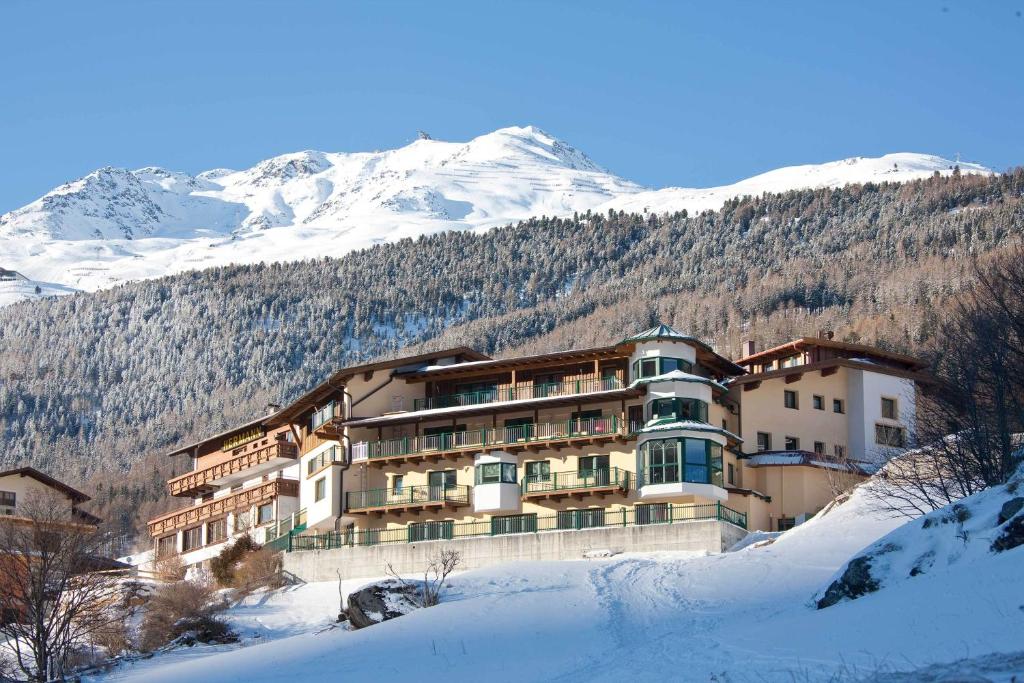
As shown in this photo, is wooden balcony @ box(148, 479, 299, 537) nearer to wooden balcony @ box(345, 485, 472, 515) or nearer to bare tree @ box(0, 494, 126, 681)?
wooden balcony @ box(345, 485, 472, 515)

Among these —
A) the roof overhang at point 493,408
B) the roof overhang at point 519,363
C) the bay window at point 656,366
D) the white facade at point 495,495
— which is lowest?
the white facade at point 495,495

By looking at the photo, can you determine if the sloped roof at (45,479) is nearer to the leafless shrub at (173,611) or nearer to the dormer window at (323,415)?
the dormer window at (323,415)

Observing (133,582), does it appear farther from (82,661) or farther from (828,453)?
(828,453)

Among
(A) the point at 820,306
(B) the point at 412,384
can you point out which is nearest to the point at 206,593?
(B) the point at 412,384

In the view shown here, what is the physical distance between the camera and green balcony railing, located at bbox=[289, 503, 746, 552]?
198ft

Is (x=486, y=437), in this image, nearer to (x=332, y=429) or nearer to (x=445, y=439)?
(x=445, y=439)

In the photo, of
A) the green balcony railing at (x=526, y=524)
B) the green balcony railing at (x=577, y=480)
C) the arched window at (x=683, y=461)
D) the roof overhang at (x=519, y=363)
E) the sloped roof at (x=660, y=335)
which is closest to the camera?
the green balcony railing at (x=526, y=524)

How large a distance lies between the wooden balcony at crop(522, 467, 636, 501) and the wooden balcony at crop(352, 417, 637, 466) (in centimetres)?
142

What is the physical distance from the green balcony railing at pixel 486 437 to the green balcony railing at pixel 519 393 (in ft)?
4.86

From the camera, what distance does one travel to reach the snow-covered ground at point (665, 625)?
91.7ft

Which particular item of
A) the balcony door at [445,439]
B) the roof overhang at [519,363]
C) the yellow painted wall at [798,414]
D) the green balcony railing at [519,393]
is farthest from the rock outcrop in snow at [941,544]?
the balcony door at [445,439]

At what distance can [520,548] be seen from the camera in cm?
6031

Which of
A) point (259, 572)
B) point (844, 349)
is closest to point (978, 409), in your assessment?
point (844, 349)

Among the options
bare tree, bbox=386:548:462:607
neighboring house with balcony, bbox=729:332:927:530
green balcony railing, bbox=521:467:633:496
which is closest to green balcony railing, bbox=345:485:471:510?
green balcony railing, bbox=521:467:633:496
